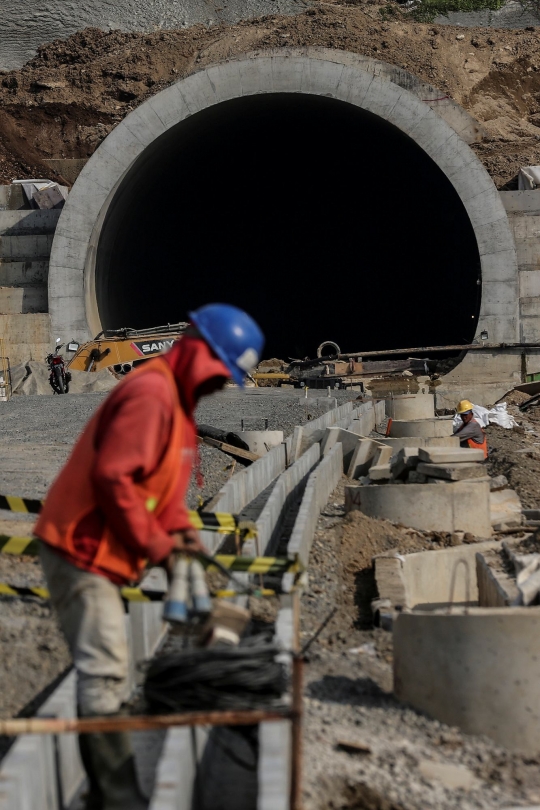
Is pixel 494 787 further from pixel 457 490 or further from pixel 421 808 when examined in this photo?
pixel 457 490

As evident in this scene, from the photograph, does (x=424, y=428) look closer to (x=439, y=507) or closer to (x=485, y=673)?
(x=439, y=507)

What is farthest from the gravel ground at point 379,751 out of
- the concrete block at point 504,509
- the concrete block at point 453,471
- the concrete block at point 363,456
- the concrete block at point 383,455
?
the concrete block at point 363,456

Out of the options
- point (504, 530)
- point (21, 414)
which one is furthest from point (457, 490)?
point (21, 414)

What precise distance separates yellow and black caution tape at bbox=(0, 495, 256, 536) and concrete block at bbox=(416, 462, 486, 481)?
293 cm

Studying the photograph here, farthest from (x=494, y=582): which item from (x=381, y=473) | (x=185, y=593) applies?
(x=185, y=593)

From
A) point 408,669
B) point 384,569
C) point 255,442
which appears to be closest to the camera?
point 408,669

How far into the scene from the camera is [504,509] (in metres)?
9.60

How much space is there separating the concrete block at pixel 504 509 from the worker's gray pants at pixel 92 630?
21.3 feet

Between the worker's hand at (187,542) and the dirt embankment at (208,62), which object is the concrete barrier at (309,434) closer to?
the worker's hand at (187,542)

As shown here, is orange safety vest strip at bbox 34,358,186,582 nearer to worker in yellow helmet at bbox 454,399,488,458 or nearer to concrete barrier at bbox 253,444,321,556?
concrete barrier at bbox 253,444,321,556

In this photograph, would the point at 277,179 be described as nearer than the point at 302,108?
No

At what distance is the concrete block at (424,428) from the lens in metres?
14.1

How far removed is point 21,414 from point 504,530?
414 inches

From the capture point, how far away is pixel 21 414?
17250 millimetres
